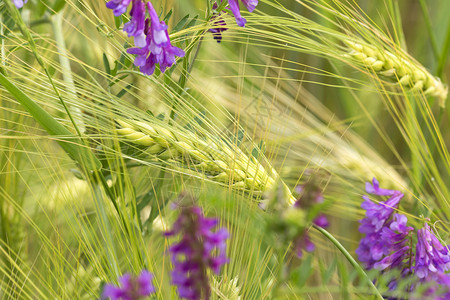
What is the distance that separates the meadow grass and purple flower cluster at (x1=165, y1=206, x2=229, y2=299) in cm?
2

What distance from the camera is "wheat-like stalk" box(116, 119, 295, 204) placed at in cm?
54

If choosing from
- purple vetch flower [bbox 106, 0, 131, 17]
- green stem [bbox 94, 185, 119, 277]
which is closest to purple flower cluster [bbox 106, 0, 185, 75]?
purple vetch flower [bbox 106, 0, 131, 17]

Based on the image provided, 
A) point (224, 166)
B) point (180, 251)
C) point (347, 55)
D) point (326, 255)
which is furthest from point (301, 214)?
point (326, 255)

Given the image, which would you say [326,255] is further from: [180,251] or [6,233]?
[180,251]

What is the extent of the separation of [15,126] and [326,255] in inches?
23.0

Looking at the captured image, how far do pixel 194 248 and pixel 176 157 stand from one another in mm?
274

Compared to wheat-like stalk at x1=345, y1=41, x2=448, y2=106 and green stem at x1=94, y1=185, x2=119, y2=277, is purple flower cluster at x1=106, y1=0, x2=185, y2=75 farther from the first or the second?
wheat-like stalk at x1=345, y1=41, x2=448, y2=106

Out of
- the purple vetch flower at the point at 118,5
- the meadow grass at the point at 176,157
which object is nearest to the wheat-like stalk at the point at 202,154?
the meadow grass at the point at 176,157

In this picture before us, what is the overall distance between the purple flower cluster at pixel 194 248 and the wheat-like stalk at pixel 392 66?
47 centimetres

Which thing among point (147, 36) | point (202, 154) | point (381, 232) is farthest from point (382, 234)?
point (147, 36)

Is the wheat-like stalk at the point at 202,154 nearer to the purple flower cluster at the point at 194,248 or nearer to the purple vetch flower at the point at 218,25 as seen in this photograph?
the purple vetch flower at the point at 218,25

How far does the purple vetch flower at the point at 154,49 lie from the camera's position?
515 millimetres

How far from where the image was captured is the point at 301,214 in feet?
0.90

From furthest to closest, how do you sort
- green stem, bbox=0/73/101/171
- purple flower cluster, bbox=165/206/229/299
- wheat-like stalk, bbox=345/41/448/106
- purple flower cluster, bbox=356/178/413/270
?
wheat-like stalk, bbox=345/41/448/106 < purple flower cluster, bbox=356/178/413/270 < green stem, bbox=0/73/101/171 < purple flower cluster, bbox=165/206/229/299
